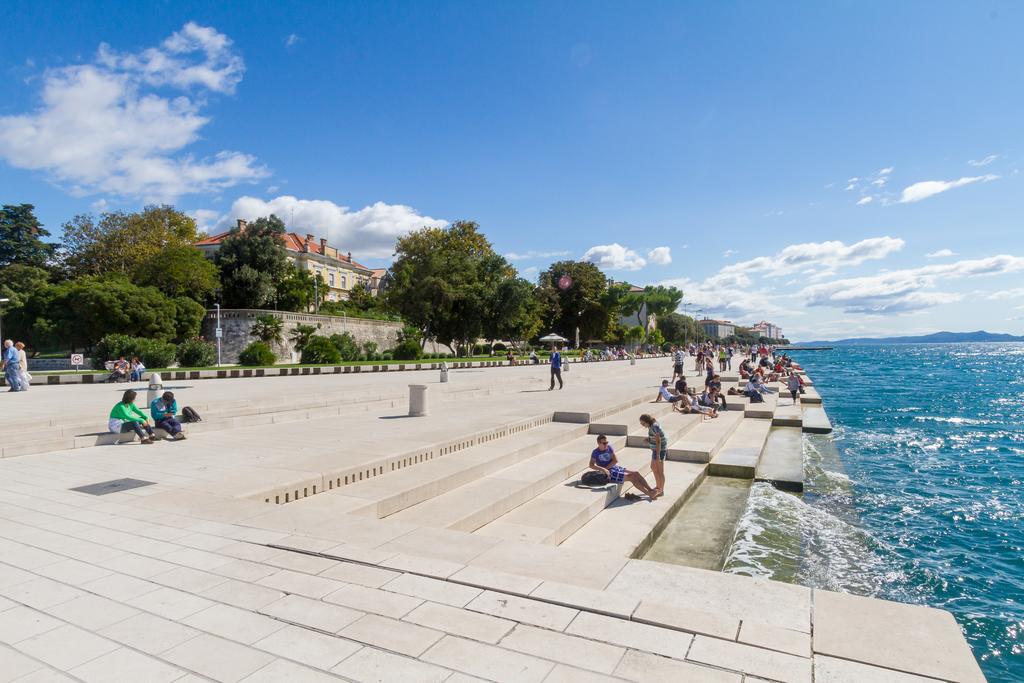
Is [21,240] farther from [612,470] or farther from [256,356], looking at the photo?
[612,470]

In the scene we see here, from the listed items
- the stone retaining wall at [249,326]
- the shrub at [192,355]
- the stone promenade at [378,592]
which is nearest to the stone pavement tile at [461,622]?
the stone promenade at [378,592]

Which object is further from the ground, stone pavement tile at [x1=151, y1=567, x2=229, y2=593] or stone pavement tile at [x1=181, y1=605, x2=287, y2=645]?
stone pavement tile at [x1=151, y1=567, x2=229, y2=593]

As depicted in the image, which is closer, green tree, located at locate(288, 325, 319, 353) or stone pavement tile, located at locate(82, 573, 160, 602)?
stone pavement tile, located at locate(82, 573, 160, 602)

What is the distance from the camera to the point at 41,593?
3.70m

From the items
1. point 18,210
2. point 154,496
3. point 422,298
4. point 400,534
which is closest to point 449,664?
point 400,534

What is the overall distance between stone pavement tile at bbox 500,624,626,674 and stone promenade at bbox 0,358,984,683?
0.04ft

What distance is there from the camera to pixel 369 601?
3.53 m

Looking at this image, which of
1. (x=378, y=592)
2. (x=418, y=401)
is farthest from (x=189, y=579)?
(x=418, y=401)

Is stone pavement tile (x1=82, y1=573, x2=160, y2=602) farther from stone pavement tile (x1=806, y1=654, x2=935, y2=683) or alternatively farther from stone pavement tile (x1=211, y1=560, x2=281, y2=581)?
stone pavement tile (x1=806, y1=654, x2=935, y2=683)

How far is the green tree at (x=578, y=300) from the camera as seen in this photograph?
69375mm

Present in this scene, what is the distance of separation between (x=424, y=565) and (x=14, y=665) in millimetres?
2229

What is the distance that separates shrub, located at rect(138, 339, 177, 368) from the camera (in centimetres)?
2930

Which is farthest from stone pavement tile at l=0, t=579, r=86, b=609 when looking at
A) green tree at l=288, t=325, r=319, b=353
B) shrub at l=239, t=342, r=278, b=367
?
green tree at l=288, t=325, r=319, b=353

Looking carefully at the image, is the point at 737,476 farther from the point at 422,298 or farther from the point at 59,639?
the point at 422,298
